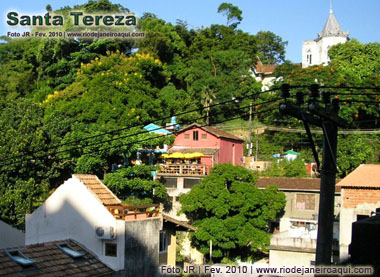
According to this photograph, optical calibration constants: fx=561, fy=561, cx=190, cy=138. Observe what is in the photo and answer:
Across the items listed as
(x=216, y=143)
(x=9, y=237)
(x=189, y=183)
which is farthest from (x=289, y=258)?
(x=216, y=143)

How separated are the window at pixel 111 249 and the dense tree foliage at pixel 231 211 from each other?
43.3 feet

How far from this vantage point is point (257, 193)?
33.2 metres

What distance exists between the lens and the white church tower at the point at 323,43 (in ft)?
225

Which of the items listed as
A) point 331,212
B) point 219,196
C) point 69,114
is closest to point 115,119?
point 69,114

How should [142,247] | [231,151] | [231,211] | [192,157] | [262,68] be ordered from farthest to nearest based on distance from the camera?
[262,68], [231,151], [192,157], [231,211], [142,247]

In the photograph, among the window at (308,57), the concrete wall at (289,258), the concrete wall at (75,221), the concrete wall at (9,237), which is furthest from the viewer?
the window at (308,57)

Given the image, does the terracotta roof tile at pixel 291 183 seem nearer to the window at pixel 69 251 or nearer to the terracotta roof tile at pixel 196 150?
the terracotta roof tile at pixel 196 150

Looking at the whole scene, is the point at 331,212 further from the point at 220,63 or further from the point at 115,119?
the point at 220,63

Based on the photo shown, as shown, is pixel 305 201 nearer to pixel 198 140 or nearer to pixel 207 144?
pixel 207 144

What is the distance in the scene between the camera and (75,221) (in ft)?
64.6

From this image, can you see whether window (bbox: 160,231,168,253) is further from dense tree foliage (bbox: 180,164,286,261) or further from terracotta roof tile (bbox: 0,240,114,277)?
dense tree foliage (bbox: 180,164,286,261)

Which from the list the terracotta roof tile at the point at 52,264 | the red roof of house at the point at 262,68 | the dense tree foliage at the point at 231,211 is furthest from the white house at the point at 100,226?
the red roof of house at the point at 262,68

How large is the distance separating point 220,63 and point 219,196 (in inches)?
1026

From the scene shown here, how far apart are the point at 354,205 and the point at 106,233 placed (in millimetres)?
14325
